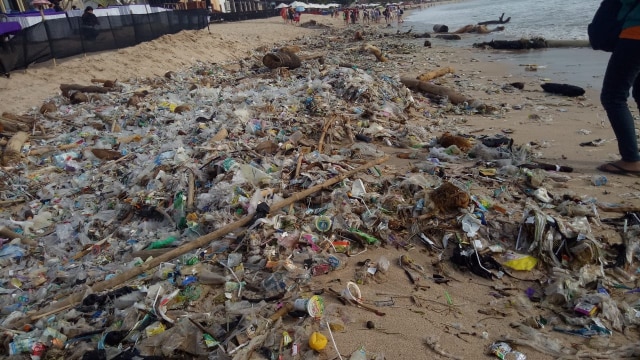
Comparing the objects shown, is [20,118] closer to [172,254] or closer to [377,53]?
[172,254]

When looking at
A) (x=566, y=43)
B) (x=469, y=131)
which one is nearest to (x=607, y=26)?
(x=469, y=131)

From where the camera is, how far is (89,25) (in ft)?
37.1

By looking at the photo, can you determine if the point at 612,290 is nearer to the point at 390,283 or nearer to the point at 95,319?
the point at 390,283

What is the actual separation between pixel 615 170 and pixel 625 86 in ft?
2.92

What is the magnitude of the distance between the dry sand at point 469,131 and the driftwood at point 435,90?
78cm

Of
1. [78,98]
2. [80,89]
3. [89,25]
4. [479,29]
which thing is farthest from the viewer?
[479,29]

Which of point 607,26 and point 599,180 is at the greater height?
point 607,26

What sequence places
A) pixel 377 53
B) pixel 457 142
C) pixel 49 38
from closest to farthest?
pixel 457 142
pixel 49 38
pixel 377 53

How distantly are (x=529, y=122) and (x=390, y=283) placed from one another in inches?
189

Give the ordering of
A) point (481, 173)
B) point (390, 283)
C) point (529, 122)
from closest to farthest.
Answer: point (390, 283) → point (481, 173) → point (529, 122)

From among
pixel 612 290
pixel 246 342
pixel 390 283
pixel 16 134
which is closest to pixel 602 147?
pixel 612 290

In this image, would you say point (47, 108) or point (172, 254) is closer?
point (172, 254)

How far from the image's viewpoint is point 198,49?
14.4 m

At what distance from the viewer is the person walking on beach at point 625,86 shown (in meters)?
3.13
